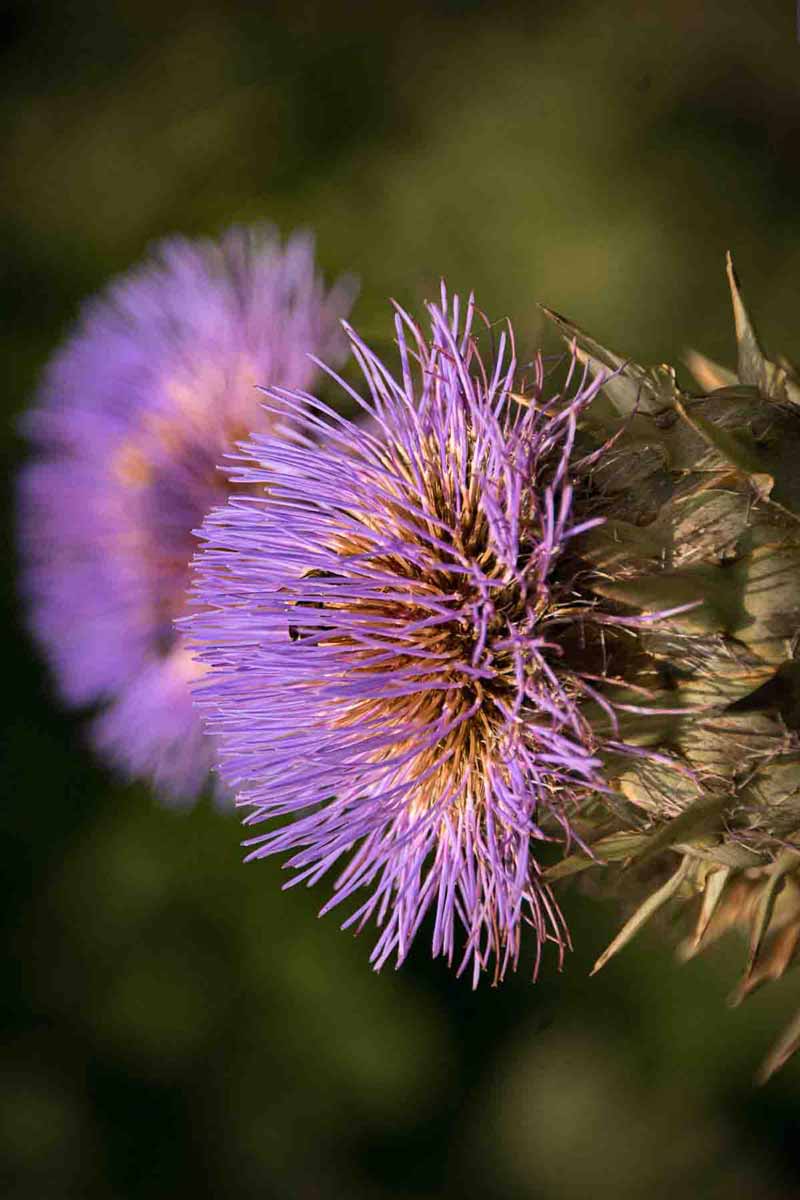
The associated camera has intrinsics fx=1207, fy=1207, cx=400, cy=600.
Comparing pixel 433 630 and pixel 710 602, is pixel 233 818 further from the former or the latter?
pixel 710 602

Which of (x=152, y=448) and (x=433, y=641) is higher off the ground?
(x=152, y=448)

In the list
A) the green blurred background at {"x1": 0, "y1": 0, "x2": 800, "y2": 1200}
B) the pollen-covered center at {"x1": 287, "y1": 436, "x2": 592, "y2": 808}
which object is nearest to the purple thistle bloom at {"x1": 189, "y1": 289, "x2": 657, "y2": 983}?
the pollen-covered center at {"x1": 287, "y1": 436, "x2": 592, "y2": 808}

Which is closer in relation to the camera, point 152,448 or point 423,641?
point 423,641

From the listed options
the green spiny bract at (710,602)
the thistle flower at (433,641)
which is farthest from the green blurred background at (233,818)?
the green spiny bract at (710,602)

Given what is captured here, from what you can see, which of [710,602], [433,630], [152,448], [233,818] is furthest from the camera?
[233,818]

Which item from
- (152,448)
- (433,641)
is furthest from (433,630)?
(152,448)

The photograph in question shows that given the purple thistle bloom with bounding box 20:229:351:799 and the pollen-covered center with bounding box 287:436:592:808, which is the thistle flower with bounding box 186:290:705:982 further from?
the purple thistle bloom with bounding box 20:229:351:799

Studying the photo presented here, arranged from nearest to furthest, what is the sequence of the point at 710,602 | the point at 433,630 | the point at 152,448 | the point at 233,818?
the point at 710,602 < the point at 433,630 < the point at 152,448 < the point at 233,818

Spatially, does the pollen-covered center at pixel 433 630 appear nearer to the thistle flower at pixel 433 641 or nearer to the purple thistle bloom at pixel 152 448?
the thistle flower at pixel 433 641
